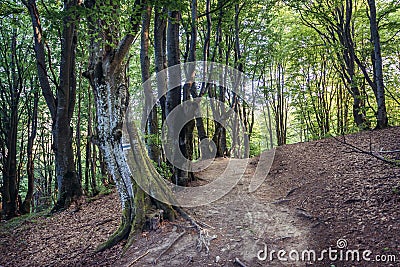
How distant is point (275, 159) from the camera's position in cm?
1154

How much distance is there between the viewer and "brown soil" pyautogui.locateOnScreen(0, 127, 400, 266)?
14.5 feet

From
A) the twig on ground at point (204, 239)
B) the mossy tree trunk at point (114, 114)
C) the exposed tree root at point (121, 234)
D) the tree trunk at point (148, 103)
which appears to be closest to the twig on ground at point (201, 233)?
the twig on ground at point (204, 239)

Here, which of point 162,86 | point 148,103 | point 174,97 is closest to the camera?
point 174,97

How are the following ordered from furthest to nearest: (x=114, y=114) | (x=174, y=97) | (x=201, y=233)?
(x=174, y=97), (x=114, y=114), (x=201, y=233)

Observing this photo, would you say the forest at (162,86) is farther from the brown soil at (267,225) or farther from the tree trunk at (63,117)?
the brown soil at (267,225)

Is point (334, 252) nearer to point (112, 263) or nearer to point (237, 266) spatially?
point (237, 266)

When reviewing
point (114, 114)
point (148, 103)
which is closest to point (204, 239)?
point (114, 114)

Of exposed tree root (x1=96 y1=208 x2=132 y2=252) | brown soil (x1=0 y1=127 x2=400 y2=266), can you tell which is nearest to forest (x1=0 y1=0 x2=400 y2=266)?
exposed tree root (x1=96 y1=208 x2=132 y2=252)

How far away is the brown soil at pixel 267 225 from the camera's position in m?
4.43

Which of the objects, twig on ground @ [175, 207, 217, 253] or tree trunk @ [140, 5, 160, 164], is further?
tree trunk @ [140, 5, 160, 164]

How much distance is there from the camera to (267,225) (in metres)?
5.68

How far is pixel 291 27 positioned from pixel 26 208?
16.0 metres

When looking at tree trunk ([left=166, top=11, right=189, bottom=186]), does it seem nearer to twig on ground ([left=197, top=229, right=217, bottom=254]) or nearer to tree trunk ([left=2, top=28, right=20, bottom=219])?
twig on ground ([left=197, top=229, right=217, bottom=254])

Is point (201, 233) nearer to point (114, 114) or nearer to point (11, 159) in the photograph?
point (114, 114)
